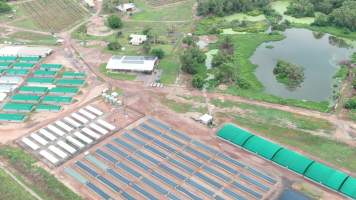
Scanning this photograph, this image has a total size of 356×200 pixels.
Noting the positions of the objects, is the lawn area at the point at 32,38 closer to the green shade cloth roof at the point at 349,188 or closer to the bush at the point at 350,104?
the bush at the point at 350,104

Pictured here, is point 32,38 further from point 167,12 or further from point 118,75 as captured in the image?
point 167,12

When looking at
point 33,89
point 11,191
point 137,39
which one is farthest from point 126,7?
point 11,191

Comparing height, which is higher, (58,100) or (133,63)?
(133,63)

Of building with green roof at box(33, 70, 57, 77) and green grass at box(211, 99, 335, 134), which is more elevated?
building with green roof at box(33, 70, 57, 77)

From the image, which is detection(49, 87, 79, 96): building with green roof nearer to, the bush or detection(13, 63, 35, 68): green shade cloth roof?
detection(13, 63, 35, 68): green shade cloth roof

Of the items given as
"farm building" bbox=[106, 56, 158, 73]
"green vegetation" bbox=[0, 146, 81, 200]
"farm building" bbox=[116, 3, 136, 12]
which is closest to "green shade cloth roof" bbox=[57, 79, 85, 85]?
"farm building" bbox=[106, 56, 158, 73]

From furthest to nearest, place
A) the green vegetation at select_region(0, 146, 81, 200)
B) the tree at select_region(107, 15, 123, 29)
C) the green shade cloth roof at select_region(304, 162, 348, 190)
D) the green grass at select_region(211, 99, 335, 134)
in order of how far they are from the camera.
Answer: the tree at select_region(107, 15, 123, 29) → the green grass at select_region(211, 99, 335, 134) → the green vegetation at select_region(0, 146, 81, 200) → the green shade cloth roof at select_region(304, 162, 348, 190)
